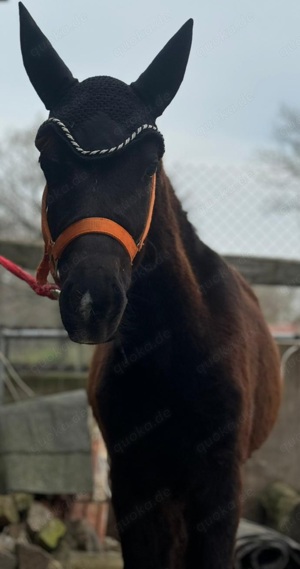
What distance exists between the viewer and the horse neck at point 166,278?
3.09 meters

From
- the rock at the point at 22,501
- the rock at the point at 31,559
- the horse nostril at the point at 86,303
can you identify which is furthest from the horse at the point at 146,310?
the rock at the point at 22,501

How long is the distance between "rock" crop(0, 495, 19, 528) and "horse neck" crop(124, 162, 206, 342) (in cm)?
244

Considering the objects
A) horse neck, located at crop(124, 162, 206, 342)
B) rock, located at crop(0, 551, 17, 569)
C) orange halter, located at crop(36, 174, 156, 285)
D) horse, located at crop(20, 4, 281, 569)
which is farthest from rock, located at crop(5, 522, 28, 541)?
orange halter, located at crop(36, 174, 156, 285)

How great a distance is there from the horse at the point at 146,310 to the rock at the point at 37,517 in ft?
6.12

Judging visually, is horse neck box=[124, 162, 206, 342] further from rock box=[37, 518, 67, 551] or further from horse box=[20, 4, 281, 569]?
rock box=[37, 518, 67, 551]

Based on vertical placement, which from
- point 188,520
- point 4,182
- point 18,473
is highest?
point 188,520

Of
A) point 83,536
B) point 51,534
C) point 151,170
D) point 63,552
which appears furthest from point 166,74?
point 83,536

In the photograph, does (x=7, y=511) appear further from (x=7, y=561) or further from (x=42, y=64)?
(x=42, y=64)

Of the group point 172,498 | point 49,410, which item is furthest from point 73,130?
point 49,410

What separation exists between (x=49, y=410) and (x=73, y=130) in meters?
3.12

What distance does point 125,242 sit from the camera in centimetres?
265

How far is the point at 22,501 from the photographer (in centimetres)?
523

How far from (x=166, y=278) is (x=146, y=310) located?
0.15m

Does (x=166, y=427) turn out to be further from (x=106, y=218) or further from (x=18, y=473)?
(x=18, y=473)
